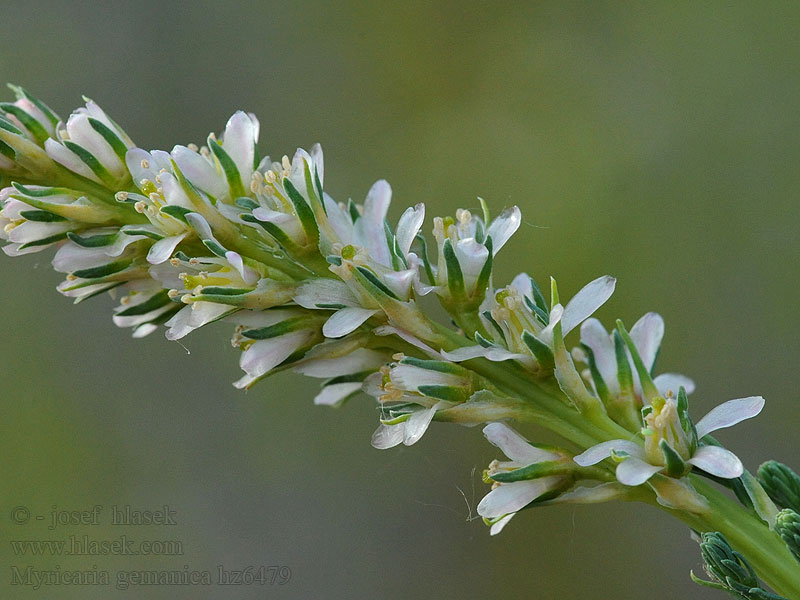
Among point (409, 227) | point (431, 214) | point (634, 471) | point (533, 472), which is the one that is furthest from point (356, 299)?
point (431, 214)

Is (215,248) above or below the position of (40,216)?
below

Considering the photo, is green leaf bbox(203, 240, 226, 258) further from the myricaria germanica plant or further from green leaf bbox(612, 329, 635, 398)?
green leaf bbox(612, 329, 635, 398)

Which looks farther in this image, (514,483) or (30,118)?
(30,118)

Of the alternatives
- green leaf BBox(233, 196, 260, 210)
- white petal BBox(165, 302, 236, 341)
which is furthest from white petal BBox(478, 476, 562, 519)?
green leaf BBox(233, 196, 260, 210)

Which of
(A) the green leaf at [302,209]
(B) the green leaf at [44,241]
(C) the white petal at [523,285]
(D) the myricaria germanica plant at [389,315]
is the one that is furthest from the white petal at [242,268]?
(C) the white petal at [523,285]

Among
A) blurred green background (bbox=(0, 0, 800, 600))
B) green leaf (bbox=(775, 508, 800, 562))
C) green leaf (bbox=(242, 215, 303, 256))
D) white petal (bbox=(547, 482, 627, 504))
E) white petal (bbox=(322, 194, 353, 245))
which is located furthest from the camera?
blurred green background (bbox=(0, 0, 800, 600))

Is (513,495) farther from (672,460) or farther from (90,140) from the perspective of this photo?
(90,140)

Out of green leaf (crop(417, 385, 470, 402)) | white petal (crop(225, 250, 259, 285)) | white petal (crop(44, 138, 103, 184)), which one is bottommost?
green leaf (crop(417, 385, 470, 402))
